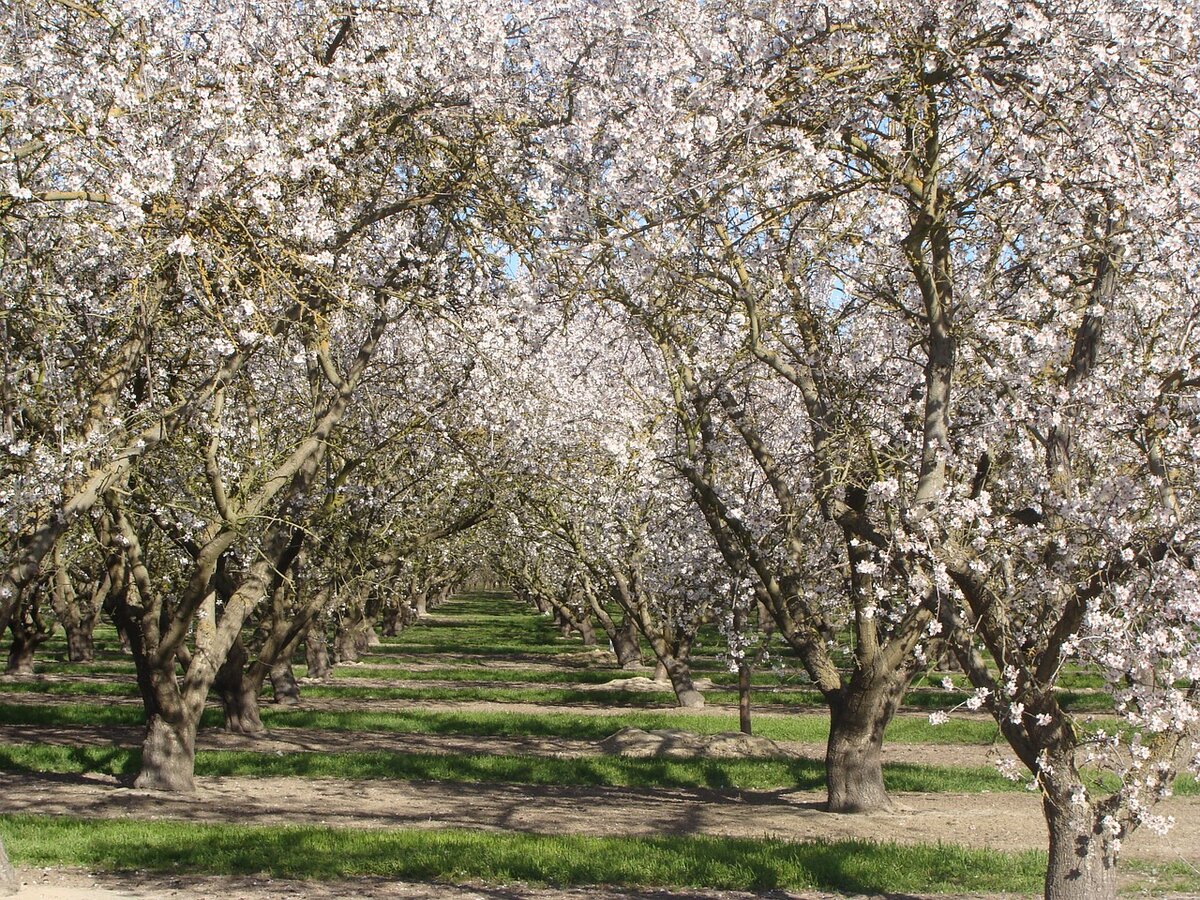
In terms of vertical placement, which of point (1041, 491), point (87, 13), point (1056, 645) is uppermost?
point (87, 13)

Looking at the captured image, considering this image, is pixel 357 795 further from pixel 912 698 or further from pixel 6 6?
pixel 912 698

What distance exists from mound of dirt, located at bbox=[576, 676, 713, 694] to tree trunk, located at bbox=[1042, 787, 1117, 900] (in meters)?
18.9

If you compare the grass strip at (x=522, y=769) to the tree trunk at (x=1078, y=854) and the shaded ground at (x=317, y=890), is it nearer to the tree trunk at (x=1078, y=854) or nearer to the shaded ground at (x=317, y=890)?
the shaded ground at (x=317, y=890)

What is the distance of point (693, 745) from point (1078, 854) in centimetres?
994

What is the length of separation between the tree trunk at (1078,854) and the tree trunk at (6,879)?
701cm

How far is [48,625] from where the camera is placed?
38.1 metres

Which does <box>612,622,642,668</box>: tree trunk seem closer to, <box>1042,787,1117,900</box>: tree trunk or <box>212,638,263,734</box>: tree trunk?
<box>212,638,263,734</box>: tree trunk

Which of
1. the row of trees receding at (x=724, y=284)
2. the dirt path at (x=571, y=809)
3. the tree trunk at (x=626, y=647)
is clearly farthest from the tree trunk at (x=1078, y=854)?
the tree trunk at (x=626, y=647)

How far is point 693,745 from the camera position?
55.6ft

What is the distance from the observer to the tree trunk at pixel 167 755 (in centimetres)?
1348

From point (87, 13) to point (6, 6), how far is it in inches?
23.1

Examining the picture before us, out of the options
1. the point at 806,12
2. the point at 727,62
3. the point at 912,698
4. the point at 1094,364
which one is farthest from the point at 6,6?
the point at 912,698

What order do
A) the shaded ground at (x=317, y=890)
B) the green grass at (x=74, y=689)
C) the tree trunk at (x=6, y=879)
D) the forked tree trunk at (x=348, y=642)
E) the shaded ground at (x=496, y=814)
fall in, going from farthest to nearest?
1. the forked tree trunk at (x=348, y=642)
2. the green grass at (x=74, y=689)
3. the shaded ground at (x=496, y=814)
4. the shaded ground at (x=317, y=890)
5. the tree trunk at (x=6, y=879)

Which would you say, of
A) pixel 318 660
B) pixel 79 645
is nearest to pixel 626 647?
pixel 318 660
